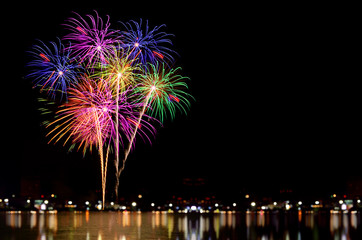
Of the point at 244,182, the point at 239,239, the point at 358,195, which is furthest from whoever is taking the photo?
the point at 244,182

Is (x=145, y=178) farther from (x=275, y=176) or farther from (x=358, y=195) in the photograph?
(x=358, y=195)

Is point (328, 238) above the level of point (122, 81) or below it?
below

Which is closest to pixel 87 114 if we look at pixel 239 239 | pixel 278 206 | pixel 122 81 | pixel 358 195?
pixel 122 81

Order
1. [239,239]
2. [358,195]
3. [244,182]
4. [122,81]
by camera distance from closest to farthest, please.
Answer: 1. [239,239]
2. [122,81]
3. [358,195]
4. [244,182]

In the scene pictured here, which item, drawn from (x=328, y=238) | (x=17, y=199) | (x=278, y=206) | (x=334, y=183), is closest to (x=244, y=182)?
(x=278, y=206)

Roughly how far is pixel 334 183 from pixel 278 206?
1459 inches

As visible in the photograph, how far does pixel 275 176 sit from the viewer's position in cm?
15300

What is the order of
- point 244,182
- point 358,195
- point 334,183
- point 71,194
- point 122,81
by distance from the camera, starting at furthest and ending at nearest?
1. point 244,182
2. point 71,194
3. point 334,183
4. point 358,195
5. point 122,81

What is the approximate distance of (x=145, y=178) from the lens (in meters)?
178

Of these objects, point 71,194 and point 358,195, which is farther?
point 71,194

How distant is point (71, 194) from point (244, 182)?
58.6 m

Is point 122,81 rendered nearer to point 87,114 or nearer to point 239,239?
point 87,114

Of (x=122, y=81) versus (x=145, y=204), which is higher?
(x=122, y=81)

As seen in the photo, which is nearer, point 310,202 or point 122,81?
point 122,81
